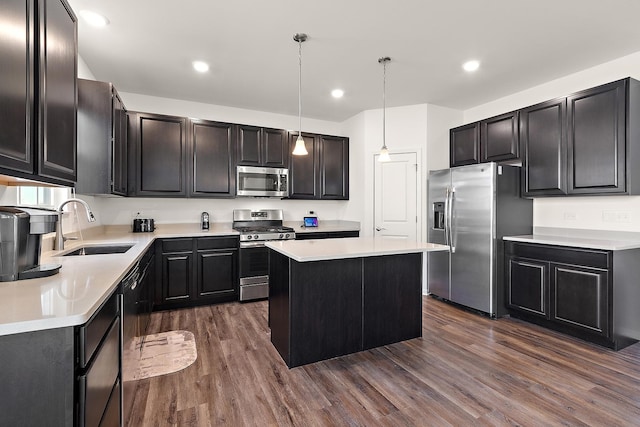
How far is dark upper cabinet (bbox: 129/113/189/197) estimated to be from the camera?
3.75 m

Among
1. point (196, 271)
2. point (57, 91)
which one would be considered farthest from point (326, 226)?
point (57, 91)

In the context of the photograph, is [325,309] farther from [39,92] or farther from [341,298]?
[39,92]

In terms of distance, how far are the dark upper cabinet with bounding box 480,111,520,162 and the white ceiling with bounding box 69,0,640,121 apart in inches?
16.0

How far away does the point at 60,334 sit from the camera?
0.95 metres

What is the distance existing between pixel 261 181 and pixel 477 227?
9.26ft

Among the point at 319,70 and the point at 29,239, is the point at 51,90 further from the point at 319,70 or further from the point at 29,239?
the point at 319,70

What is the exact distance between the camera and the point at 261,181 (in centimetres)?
442

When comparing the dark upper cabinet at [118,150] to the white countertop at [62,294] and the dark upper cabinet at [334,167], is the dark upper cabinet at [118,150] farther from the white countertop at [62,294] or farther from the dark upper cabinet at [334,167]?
the dark upper cabinet at [334,167]

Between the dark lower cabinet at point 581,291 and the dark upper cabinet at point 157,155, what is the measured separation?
13.4 feet

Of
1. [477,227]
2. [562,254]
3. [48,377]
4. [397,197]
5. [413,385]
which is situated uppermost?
[397,197]

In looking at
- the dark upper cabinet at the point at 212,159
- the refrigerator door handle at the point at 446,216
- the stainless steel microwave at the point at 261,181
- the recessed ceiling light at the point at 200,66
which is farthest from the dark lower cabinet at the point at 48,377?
the refrigerator door handle at the point at 446,216

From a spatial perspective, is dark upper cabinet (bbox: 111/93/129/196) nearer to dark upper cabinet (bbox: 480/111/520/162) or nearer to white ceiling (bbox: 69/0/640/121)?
white ceiling (bbox: 69/0/640/121)

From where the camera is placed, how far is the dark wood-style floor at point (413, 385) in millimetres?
1827

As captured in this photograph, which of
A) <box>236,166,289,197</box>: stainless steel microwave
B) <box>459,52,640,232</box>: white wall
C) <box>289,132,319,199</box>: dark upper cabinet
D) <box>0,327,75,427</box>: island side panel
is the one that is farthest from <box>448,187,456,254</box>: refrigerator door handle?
<box>0,327,75,427</box>: island side panel
